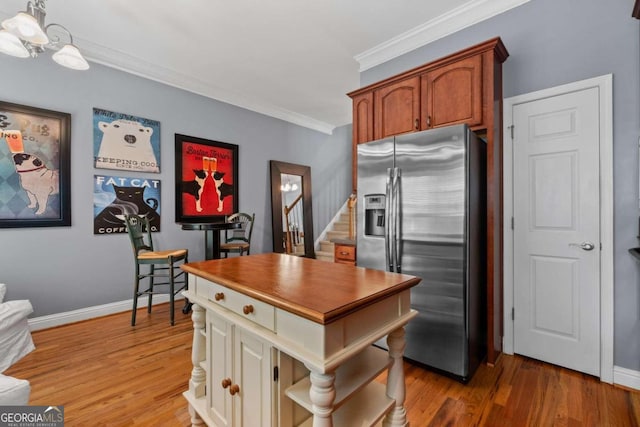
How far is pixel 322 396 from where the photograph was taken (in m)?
0.91

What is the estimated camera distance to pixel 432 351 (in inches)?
82.5

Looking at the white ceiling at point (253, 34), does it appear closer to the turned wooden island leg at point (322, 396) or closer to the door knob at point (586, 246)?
the door knob at point (586, 246)

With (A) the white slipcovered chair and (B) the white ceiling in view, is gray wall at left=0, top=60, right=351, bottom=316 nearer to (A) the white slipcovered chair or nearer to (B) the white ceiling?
(B) the white ceiling

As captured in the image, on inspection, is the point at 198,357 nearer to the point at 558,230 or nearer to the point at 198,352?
the point at 198,352

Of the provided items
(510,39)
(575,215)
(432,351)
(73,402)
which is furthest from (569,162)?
(73,402)

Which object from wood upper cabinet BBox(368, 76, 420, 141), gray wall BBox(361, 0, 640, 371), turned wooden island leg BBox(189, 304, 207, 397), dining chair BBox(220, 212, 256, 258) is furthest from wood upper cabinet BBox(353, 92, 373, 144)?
turned wooden island leg BBox(189, 304, 207, 397)

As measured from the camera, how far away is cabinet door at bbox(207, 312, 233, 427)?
1.30m

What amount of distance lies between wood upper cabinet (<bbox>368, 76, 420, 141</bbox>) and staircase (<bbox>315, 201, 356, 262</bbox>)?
2.85 metres

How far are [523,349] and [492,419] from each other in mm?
975

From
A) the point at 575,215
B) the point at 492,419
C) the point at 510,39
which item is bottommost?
the point at 492,419

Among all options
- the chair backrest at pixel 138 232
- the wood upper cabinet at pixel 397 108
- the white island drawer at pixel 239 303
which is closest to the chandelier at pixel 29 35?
the chair backrest at pixel 138 232

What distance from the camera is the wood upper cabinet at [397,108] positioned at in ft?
8.49

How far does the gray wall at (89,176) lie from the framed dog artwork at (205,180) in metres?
0.11

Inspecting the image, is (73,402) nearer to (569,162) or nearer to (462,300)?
(462,300)
